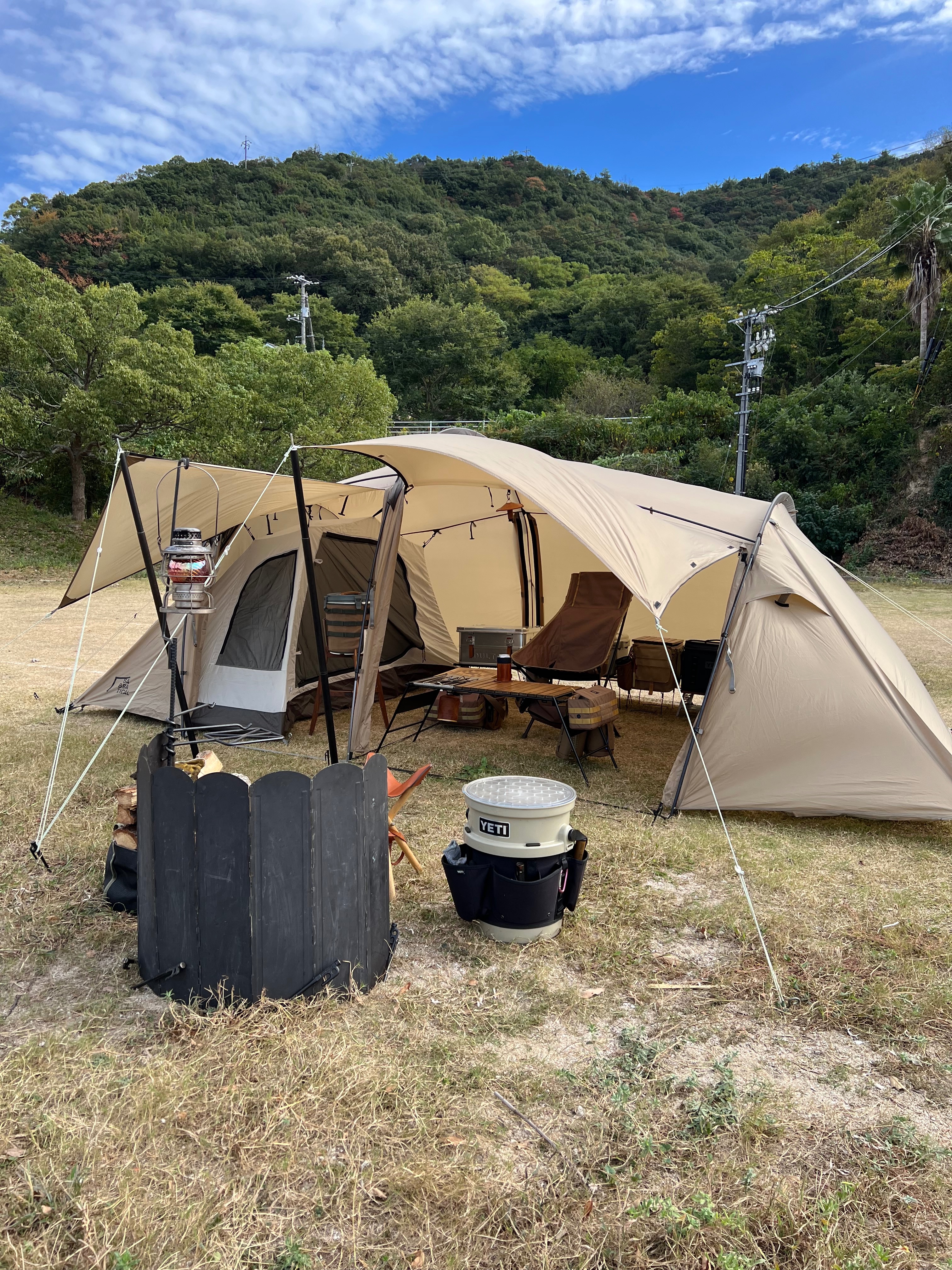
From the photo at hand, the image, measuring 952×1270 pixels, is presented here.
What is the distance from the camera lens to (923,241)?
2275 centimetres

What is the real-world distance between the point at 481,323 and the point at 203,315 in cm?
1083

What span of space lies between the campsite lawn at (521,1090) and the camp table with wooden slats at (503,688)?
4.60ft

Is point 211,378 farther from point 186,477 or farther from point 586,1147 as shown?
point 586,1147

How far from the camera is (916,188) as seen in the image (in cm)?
2211

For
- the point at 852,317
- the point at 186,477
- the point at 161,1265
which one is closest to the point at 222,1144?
the point at 161,1265

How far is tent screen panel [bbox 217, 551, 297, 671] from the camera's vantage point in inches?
243

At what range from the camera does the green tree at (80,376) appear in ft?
59.9

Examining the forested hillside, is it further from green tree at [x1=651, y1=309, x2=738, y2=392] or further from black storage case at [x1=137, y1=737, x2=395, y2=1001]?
black storage case at [x1=137, y1=737, x2=395, y2=1001]

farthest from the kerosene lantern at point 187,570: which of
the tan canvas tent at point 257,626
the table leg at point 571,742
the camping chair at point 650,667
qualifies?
the camping chair at point 650,667

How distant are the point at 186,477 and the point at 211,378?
16.1m

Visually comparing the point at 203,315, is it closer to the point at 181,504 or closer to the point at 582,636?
the point at 181,504

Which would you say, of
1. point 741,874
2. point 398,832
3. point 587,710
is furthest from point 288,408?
point 741,874

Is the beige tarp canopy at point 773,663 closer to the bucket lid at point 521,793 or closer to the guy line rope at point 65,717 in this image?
the bucket lid at point 521,793

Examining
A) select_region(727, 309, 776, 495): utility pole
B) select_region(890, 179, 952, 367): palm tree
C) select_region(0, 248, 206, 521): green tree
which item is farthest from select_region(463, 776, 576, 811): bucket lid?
select_region(890, 179, 952, 367): palm tree
